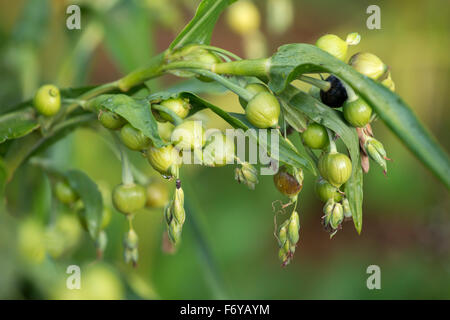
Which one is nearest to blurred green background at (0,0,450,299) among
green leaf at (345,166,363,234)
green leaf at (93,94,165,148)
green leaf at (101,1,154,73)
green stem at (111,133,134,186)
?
green leaf at (101,1,154,73)

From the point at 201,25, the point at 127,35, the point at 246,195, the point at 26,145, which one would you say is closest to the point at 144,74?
the point at 201,25

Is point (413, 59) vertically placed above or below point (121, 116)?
above

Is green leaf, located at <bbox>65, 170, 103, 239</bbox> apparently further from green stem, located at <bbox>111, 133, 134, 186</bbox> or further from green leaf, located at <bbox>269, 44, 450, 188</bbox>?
green leaf, located at <bbox>269, 44, 450, 188</bbox>

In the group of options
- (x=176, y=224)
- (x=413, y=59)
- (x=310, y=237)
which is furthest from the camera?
(x=310, y=237)

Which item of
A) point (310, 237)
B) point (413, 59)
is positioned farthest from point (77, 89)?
point (310, 237)

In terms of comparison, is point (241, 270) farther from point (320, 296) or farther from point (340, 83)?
point (340, 83)

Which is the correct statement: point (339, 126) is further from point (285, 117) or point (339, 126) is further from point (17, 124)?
point (17, 124)

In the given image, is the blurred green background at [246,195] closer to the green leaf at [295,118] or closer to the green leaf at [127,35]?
the green leaf at [127,35]
